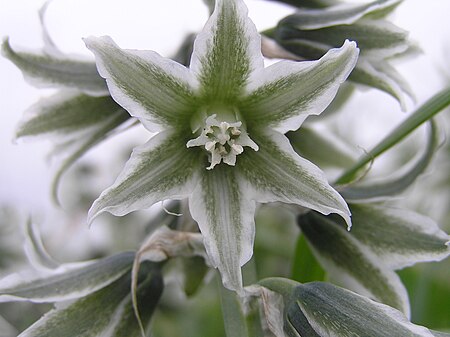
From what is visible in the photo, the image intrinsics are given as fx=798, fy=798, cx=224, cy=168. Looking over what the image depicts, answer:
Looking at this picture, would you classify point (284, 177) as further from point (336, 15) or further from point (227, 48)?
point (336, 15)

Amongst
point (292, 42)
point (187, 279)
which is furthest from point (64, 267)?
point (292, 42)

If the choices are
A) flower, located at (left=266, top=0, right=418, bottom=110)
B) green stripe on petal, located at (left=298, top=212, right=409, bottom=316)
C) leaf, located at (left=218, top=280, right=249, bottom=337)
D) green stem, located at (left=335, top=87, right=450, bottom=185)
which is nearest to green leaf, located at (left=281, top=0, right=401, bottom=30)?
flower, located at (left=266, top=0, right=418, bottom=110)

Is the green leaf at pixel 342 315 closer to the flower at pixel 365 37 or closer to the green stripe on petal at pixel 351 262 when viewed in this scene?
the green stripe on petal at pixel 351 262

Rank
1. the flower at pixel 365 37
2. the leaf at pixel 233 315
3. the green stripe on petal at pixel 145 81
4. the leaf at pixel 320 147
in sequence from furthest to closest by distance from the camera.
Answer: the leaf at pixel 320 147 < the flower at pixel 365 37 < the leaf at pixel 233 315 < the green stripe on petal at pixel 145 81

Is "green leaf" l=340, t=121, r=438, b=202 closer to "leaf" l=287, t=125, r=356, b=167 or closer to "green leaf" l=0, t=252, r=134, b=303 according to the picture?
"leaf" l=287, t=125, r=356, b=167

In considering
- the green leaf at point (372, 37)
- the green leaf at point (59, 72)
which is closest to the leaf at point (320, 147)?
the green leaf at point (372, 37)

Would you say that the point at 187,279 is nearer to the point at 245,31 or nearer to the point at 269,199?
the point at 269,199
